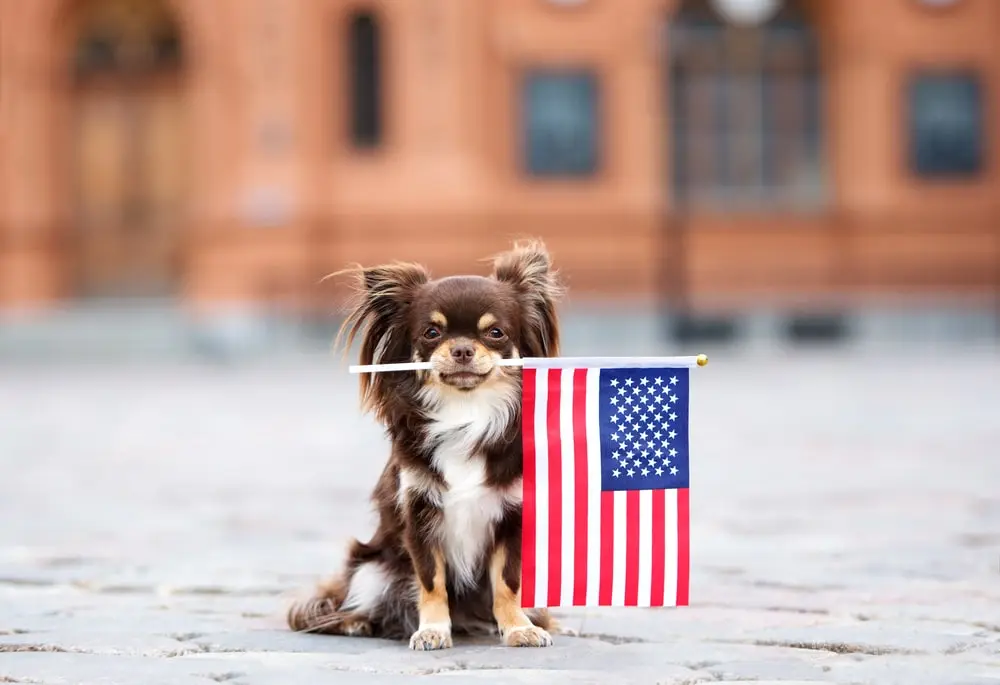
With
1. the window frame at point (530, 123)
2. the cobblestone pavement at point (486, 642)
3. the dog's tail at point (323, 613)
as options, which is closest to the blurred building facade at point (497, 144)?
the window frame at point (530, 123)

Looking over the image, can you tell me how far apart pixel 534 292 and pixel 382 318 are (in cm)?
44

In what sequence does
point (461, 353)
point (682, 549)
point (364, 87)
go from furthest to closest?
point (364, 87)
point (682, 549)
point (461, 353)

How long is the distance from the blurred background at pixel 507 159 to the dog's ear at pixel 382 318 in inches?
840

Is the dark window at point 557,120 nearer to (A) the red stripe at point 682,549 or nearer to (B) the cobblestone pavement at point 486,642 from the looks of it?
(B) the cobblestone pavement at point 486,642

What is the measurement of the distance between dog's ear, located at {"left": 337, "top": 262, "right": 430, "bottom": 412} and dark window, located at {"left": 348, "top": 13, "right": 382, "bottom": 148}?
2312 centimetres

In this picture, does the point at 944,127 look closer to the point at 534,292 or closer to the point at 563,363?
the point at 534,292

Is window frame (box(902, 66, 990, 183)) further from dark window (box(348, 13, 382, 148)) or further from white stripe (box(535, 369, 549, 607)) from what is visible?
white stripe (box(535, 369, 549, 607))

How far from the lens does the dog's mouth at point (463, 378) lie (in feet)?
13.2

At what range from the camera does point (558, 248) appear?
27219 mm

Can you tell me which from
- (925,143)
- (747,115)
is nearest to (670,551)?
(747,115)

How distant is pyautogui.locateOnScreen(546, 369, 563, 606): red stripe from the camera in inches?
162

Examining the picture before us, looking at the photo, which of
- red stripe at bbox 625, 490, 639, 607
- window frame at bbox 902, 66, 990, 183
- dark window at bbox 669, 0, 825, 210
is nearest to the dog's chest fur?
red stripe at bbox 625, 490, 639, 607

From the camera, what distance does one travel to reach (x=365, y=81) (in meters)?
27.2

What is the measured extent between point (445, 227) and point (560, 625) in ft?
71.9
